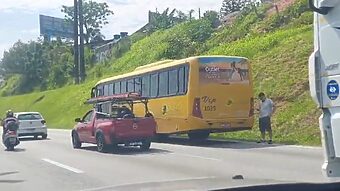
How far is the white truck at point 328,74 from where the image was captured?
832cm

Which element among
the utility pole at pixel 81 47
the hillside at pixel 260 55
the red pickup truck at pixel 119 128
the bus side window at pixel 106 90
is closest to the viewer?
the red pickup truck at pixel 119 128

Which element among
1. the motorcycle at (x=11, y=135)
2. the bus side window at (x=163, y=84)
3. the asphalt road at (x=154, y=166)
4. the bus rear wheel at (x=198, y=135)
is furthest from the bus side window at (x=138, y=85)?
the asphalt road at (x=154, y=166)

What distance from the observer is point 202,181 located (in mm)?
5867

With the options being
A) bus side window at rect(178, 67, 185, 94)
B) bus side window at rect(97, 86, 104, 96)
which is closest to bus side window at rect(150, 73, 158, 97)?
bus side window at rect(178, 67, 185, 94)

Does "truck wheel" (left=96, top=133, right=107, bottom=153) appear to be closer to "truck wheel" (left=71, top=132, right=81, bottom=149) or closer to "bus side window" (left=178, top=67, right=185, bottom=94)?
"truck wheel" (left=71, top=132, right=81, bottom=149)

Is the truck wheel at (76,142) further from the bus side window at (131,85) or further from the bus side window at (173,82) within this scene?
the bus side window at (131,85)

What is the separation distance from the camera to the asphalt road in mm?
14199

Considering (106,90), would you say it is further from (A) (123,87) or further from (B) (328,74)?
(B) (328,74)

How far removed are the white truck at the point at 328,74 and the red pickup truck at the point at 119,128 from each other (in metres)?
13.7

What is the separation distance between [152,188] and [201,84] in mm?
19113

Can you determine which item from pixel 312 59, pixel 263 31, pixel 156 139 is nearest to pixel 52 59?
pixel 263 31

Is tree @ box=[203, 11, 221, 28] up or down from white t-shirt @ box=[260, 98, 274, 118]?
up

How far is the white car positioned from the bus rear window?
1357 cm

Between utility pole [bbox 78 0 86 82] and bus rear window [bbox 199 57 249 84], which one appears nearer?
bus rear window [bbox 199 57 249 84]
